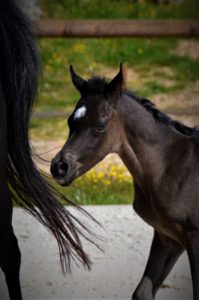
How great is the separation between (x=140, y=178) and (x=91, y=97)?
39 cm

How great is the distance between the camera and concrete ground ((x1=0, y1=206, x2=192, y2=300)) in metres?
4.07

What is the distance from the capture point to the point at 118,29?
6.00m

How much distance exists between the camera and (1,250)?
3.31 metres

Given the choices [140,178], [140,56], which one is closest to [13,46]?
[140,178]

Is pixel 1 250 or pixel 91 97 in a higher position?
pixel 91 97

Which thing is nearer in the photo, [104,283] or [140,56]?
[104,283]

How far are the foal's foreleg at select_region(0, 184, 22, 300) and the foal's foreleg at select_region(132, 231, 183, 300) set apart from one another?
19.8 inches

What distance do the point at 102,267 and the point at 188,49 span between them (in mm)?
6810

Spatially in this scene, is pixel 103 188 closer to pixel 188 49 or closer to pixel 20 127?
pixel 20 127

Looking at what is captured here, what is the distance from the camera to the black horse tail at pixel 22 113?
3.40 m

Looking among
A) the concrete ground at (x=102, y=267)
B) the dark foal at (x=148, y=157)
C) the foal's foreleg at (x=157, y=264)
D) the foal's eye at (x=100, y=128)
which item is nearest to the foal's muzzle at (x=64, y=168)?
the dark foal at (x=148, y=157)

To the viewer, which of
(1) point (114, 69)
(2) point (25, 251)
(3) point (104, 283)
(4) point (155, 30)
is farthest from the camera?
(1) point (114, 69)

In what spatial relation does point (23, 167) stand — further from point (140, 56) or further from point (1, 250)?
point (140, 56)

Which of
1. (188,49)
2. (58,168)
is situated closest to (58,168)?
(58,168)
